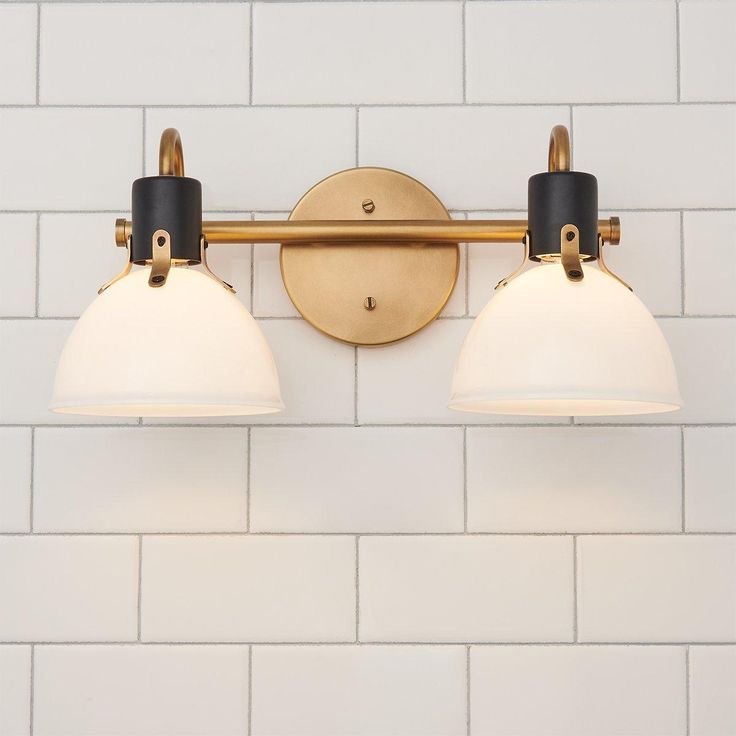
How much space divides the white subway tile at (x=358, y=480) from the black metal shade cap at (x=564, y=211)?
0.88 ft

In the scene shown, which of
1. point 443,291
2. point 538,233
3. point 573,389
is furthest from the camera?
point 443,291

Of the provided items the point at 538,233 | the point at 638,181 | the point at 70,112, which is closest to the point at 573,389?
the point at 538,233

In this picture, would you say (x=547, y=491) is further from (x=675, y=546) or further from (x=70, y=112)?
(x=70, y=112)

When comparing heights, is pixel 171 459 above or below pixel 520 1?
below

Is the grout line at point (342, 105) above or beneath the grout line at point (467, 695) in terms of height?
above

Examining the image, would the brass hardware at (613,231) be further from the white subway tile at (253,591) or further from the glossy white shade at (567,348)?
the white subway tile at (253,591)

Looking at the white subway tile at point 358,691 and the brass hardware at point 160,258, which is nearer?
the brass hardware at point 160,258

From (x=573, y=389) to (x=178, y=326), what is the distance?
0.30m

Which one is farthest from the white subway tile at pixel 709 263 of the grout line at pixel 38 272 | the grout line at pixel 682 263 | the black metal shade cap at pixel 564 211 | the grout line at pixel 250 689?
the grout line at pixel 38 272

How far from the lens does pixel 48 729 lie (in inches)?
36.8

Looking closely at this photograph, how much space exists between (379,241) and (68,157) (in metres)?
0.36

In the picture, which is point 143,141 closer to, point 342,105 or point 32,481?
point 342,105

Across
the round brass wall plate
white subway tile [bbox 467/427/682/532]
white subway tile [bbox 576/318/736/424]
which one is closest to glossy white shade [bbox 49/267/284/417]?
the round brass wall plate

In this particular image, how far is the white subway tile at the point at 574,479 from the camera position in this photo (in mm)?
936
